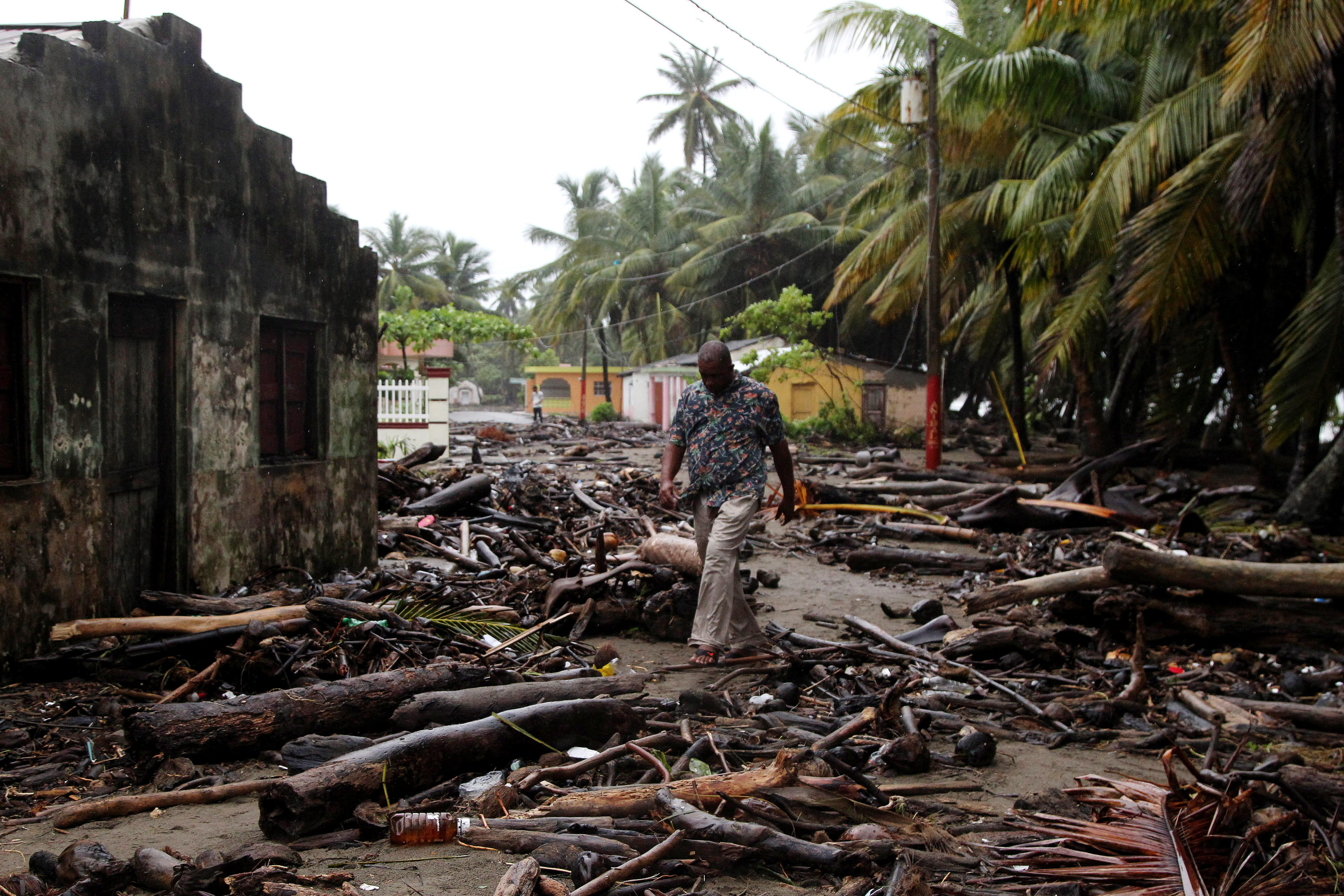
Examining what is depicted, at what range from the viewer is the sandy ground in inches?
131

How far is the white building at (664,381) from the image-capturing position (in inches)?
1350

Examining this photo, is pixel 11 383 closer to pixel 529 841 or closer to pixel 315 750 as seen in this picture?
pixel 315 750

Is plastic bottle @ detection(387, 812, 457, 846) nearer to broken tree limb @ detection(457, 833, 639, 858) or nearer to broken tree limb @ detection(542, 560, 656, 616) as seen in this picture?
broken tree limb @ detection(457, 833, 639, 858)

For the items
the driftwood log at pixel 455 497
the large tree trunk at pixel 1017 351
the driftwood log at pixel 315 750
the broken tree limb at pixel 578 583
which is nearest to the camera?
the driftwood log at pixel 315 750

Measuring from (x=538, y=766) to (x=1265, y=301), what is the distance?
16.7 meters

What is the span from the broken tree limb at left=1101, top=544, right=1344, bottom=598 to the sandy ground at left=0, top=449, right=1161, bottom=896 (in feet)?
5.86

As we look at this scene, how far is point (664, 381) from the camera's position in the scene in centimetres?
4209

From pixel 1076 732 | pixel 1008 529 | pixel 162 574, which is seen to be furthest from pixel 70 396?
pixel 1008 529

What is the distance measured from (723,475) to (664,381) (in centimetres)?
3563

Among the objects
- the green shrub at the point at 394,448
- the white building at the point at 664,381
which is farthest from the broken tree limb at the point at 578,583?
the white building at the point at 664,381

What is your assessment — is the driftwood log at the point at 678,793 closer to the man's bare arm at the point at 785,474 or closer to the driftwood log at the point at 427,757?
the driftwood log at the point at 427,757

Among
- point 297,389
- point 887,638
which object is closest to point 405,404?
point 297,389

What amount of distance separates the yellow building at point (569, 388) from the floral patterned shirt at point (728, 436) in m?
43.7

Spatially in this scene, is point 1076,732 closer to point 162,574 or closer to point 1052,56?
point 162,574
